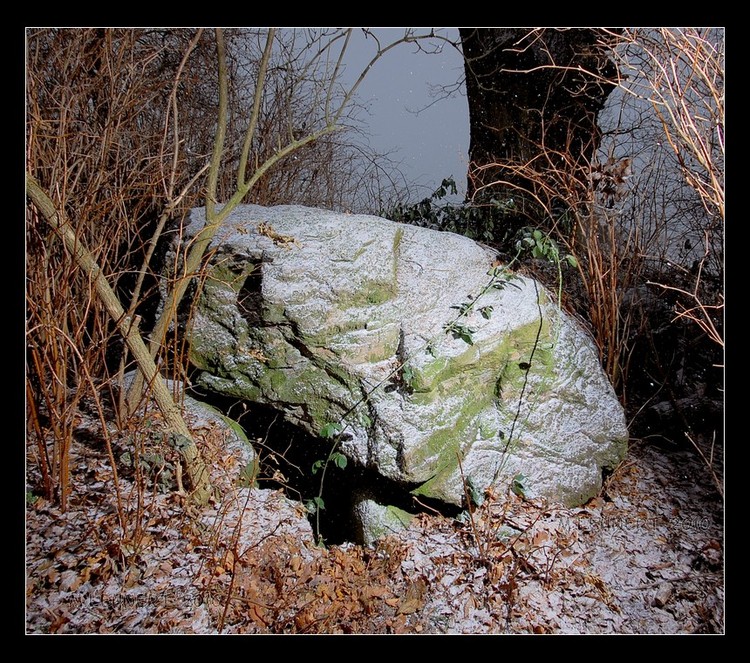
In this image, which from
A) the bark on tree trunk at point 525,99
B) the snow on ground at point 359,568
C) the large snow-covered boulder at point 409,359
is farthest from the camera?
the bark on tree trunk at point 525,99

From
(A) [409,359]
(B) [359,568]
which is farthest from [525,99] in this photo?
(B) [359,568]

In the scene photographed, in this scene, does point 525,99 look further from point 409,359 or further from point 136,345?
point 136,345

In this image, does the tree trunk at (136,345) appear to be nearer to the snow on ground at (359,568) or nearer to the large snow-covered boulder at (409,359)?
the snow on ground at (359,568)

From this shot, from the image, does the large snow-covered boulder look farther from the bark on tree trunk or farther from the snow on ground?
the bark on tree trunk

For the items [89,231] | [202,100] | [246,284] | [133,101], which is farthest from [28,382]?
[202,100]

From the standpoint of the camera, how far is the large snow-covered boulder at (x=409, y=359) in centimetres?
215

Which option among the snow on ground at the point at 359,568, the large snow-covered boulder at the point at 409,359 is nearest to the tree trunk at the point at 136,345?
the snow on ground at the point at 359,568

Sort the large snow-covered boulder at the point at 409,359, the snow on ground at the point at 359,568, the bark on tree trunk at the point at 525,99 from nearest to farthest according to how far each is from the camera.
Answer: the snow on ground at the point at 359,568 → the large snow-covered boulder at the point at 409,359 → the bark on tree trunk at the point at 525,99

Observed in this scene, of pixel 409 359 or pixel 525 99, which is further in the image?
pixel 525 99

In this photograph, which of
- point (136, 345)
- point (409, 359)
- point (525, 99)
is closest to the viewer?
point (136, 345)

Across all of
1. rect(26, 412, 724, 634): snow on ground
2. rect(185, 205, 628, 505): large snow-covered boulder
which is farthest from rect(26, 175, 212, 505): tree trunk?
rect(185, 205, 628, 505): large snow-covered boulder

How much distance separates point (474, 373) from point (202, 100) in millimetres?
2451

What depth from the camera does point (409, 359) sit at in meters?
2.19

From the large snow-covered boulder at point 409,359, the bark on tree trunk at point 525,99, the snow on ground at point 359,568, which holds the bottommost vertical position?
the snow on ground at point 359,568
